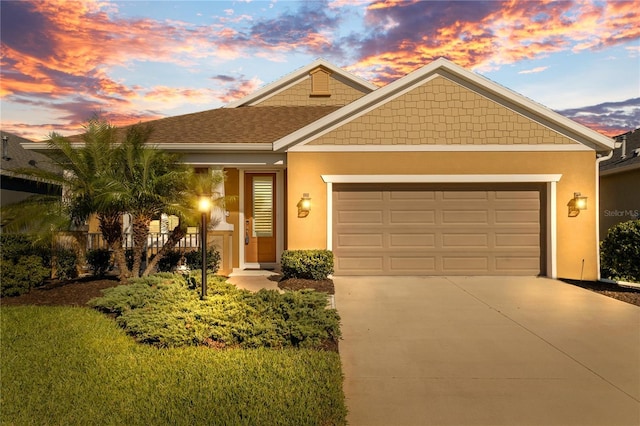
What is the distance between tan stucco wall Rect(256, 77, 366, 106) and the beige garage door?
20.6 ft

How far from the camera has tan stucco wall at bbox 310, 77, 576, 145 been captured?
10.5m

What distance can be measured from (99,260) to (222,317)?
552 centimetres

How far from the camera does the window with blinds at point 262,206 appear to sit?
475 inches

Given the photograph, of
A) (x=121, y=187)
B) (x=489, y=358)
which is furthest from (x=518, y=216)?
(x=121, y=187)

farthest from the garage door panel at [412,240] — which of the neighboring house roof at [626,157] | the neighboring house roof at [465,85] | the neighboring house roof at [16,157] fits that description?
the neighboring house roof at [16,157]

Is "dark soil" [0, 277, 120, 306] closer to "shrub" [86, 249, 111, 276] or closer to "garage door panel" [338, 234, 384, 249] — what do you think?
"shrub" [86, 249, 111, 276]

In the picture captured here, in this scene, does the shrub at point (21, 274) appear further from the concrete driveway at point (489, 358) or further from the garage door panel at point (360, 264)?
the garage door panel at point (360, 264)

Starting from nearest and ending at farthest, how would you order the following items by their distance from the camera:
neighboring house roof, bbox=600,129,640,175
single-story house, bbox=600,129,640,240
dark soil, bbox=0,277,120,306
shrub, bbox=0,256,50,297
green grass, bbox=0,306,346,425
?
green grass, bbox=0,306,346,425 < dark soil, bbox=0,277,120,306 < shrub, bbox=0,256,50,297 < neighboring house roof, bbox=600,129,640,175 < single-story house, bbox=600,129,640,240

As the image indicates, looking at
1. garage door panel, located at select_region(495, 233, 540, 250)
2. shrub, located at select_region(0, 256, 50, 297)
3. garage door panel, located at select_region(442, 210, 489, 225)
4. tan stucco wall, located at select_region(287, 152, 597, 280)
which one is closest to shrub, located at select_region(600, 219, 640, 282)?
tan stucco wall, located at select_region(287, 152, 597, 280)

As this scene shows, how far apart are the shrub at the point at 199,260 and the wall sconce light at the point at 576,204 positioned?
28.9ft

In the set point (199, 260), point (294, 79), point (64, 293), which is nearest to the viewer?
point (64, 293)

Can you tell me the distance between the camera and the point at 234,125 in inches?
505

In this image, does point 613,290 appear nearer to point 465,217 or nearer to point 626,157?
point 465,217

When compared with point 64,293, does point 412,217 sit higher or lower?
higher
